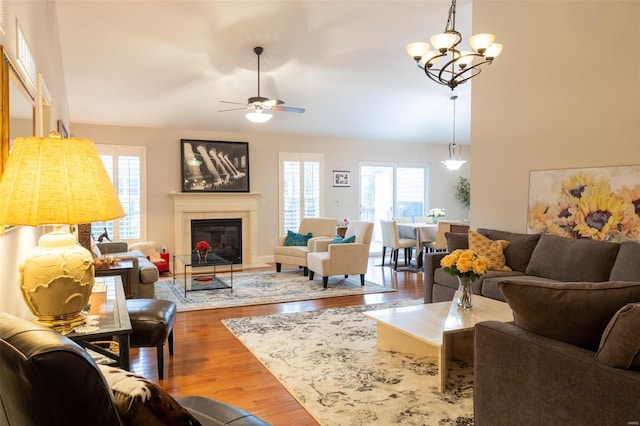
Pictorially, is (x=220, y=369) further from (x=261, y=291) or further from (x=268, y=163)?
(x=268, y=163)

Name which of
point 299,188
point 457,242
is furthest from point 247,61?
point 457,242

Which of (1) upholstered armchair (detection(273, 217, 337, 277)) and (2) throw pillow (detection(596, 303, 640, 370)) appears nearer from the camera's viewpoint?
(2) throw pillow (detection(596, 303, 640, 370))

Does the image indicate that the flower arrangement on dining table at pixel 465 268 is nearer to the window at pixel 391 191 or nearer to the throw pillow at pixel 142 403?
the throw pillow at pixel 142 403

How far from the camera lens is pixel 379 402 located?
263 cm

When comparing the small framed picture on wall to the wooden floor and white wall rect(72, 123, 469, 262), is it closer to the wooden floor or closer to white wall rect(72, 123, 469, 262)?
white wall rect(72, 123, 469, 262)

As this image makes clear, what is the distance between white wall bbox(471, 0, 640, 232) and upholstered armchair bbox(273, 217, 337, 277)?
2.57 m

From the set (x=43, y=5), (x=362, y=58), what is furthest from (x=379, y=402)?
(x=362, y=58)

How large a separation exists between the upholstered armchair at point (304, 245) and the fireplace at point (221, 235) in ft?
3.87

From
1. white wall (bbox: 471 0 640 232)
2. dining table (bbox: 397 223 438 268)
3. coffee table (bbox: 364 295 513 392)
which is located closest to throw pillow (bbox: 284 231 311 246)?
dining table (bbox: 397 223 438 268)

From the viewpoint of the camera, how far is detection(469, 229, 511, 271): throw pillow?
4488mm

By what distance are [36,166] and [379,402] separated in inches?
86.0

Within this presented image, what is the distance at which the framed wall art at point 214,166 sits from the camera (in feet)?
25.5

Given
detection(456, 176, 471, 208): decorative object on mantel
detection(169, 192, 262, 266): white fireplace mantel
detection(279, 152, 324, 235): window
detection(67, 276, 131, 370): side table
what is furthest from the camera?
detection(456, 176, 471, 208): decorative object on mantel

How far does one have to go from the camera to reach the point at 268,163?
8438 mm
